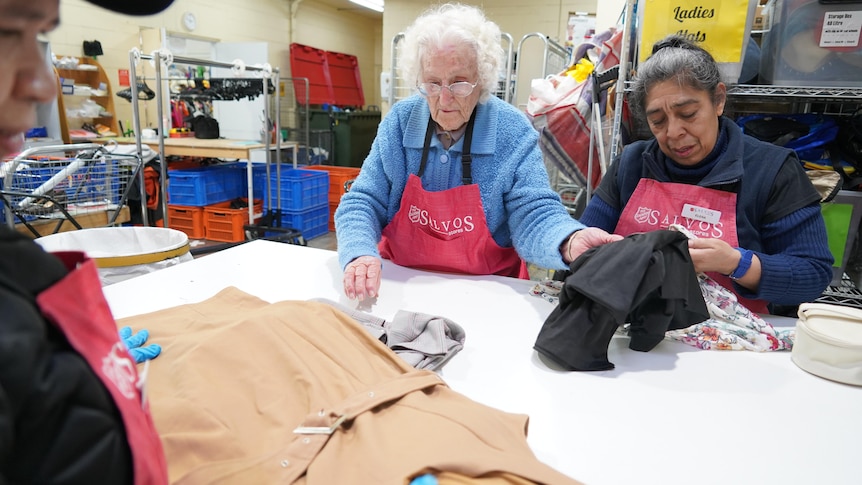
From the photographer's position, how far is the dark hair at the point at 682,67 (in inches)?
58.5

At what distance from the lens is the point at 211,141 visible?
5035mm

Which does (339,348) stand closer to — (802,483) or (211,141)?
(802,483)

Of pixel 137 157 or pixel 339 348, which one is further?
pixel 137 157

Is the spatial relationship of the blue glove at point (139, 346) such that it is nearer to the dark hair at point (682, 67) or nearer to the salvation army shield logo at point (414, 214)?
the salvation army shield logo at point (414, 214)

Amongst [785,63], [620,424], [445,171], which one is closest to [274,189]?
[445,171]

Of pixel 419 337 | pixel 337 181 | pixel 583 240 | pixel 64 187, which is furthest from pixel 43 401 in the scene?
pixel 337 181

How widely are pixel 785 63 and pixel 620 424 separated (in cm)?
185

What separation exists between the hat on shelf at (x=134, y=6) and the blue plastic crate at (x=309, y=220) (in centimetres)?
478

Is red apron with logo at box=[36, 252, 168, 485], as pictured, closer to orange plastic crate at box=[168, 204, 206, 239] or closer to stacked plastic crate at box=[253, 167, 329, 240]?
stacked plastic crate at box=[253, 167, 329, 240]

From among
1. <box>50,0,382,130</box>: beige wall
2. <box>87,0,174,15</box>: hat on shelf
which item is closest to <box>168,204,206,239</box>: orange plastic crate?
<box>50,0,382,130</box>: beige wall

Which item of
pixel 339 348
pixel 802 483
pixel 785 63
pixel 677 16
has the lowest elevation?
pixel 802 483

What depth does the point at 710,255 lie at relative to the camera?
130 centimetres

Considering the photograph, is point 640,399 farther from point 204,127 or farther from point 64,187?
point 204,127

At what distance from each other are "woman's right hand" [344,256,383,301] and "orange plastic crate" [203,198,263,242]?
375 centimetres
